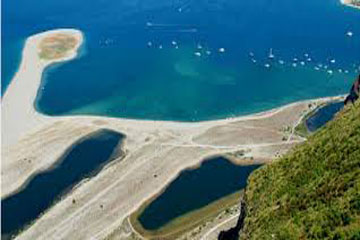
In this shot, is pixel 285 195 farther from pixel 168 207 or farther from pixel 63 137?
pixel 63 137

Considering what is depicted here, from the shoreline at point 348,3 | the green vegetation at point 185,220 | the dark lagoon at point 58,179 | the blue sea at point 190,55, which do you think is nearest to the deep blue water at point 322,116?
the blue sea at point 190,55

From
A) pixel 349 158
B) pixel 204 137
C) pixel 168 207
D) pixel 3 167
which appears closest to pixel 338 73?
pixel 204 137

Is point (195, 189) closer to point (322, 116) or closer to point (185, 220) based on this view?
point (185, 220)

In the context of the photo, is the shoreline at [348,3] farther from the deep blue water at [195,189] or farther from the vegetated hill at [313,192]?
the vegetated hill at [313,192]

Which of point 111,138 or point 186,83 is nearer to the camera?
point 111,138

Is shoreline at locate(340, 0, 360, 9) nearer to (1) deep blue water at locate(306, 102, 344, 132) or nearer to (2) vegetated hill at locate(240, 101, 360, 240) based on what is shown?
(1) deep blue water at locate(306, 102, 344, 132)
